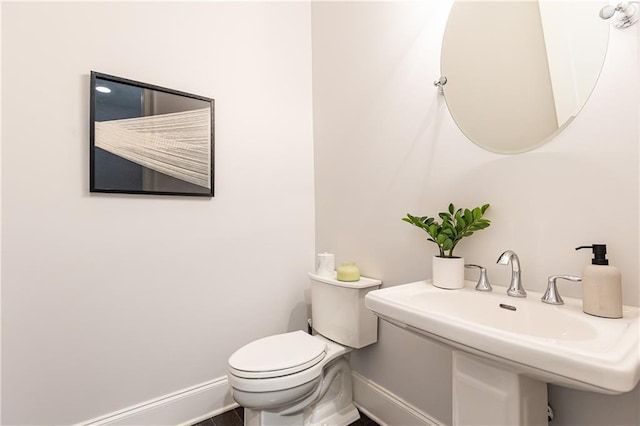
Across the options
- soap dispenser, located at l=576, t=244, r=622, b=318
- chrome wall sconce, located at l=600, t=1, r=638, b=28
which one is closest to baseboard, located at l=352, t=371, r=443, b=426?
soap dispenser, located at l=576, t=244, r=622, b=318

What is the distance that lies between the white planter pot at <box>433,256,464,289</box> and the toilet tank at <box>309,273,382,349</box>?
43cm

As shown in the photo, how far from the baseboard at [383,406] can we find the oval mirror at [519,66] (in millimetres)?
1137

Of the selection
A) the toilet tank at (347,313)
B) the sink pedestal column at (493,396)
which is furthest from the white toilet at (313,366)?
the sink pedestal column at (493,396)

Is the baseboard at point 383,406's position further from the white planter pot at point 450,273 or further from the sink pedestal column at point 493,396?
the white planter pot at point 450,273

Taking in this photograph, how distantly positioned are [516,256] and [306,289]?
1270 millimetres

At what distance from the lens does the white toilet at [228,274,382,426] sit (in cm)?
116

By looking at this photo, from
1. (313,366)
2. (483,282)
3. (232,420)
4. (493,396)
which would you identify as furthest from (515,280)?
(232,420)

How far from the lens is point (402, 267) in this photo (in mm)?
1383

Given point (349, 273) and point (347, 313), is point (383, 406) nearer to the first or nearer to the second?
point (347, 313)

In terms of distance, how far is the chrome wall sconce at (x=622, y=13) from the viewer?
78cm

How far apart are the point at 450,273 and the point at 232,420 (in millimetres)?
1309

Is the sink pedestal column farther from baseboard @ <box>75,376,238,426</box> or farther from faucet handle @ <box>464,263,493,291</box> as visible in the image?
baseboard @ <box>75,376,238,426</box>

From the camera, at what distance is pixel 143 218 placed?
141 centimetres

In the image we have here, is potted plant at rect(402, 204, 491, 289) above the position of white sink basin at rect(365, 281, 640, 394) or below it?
above
